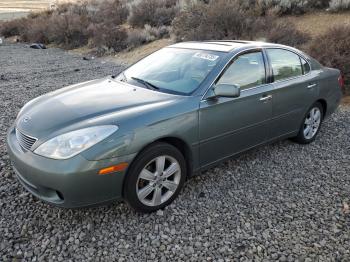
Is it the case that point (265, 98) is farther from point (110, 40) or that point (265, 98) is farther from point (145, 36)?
point (110, 40)

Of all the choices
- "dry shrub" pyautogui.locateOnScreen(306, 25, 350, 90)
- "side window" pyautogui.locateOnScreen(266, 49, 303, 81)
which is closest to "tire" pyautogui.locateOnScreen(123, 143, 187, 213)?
"side window" pyautogui.locateOnScreen(266, 49, 303, 81)

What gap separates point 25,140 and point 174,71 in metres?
1.79

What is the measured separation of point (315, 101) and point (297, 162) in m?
1.05

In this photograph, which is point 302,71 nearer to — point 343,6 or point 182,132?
Answer: point 182,132

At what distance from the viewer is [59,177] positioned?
275 centimetres

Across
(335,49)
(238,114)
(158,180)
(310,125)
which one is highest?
(238,114)

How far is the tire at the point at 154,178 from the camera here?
10.0 ft

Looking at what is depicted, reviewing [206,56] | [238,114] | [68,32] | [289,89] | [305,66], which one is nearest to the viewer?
[238,114]

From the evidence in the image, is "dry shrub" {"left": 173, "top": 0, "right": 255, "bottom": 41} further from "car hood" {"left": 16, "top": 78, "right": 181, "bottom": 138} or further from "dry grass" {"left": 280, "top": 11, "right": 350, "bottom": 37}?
"car hood" {"left": 16, "top": 78, "right": 181, "bottom": 138}

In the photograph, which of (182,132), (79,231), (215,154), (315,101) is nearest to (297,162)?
(315,101)

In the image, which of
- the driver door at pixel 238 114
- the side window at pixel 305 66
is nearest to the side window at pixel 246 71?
the driver door at pixel 238 114

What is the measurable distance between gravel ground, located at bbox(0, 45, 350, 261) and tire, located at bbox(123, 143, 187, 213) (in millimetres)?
145

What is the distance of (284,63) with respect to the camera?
15.0 ft

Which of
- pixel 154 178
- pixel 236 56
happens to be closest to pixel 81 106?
pixel 154 178
